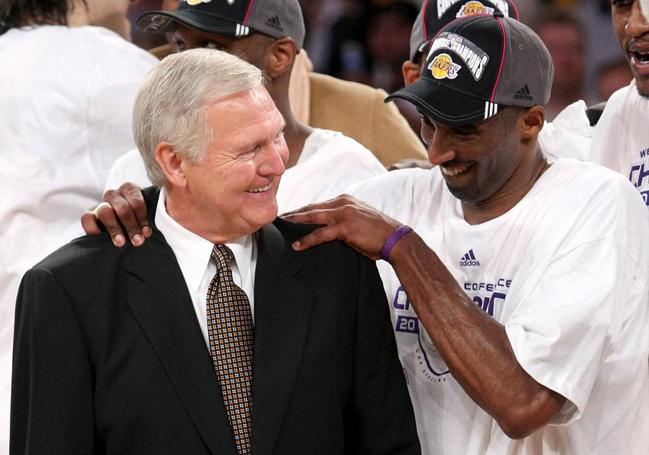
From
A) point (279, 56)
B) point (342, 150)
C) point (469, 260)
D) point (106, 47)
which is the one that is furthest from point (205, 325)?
point (106, 47)

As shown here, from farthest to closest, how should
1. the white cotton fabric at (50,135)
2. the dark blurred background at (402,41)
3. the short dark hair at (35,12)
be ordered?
the dark blurred background at (402,41)
the short dark hair at (35,12)
the white cotton fabric at (50,135)

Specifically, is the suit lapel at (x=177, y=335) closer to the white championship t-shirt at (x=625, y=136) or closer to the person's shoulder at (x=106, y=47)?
the person's shoulder at (x=106, y=47)

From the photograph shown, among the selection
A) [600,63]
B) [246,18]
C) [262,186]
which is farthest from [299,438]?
[600,63]

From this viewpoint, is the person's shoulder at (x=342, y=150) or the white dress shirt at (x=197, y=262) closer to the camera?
the white dress shirt at (x=197, y=262)

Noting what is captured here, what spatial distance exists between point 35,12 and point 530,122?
1.54m

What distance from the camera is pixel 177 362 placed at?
2.29 m

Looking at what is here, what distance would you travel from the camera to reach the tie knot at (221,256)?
2367mm

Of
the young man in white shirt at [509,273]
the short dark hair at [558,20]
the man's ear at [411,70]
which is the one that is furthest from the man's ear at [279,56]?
the short dark hair at [558,20]

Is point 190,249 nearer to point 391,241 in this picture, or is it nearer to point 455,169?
point 391,241

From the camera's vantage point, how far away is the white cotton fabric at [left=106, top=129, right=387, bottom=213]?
2.98 m

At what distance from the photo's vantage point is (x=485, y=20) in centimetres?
256

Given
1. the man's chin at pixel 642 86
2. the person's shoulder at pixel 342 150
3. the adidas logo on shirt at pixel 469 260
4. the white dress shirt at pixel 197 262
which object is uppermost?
the man's chin at pixel 642 86

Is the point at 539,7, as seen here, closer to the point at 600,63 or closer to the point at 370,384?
the point at 600,63

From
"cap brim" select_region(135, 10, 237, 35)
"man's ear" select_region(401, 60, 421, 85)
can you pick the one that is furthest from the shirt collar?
"man's ear" select_region(401, 60, 421, 85)
